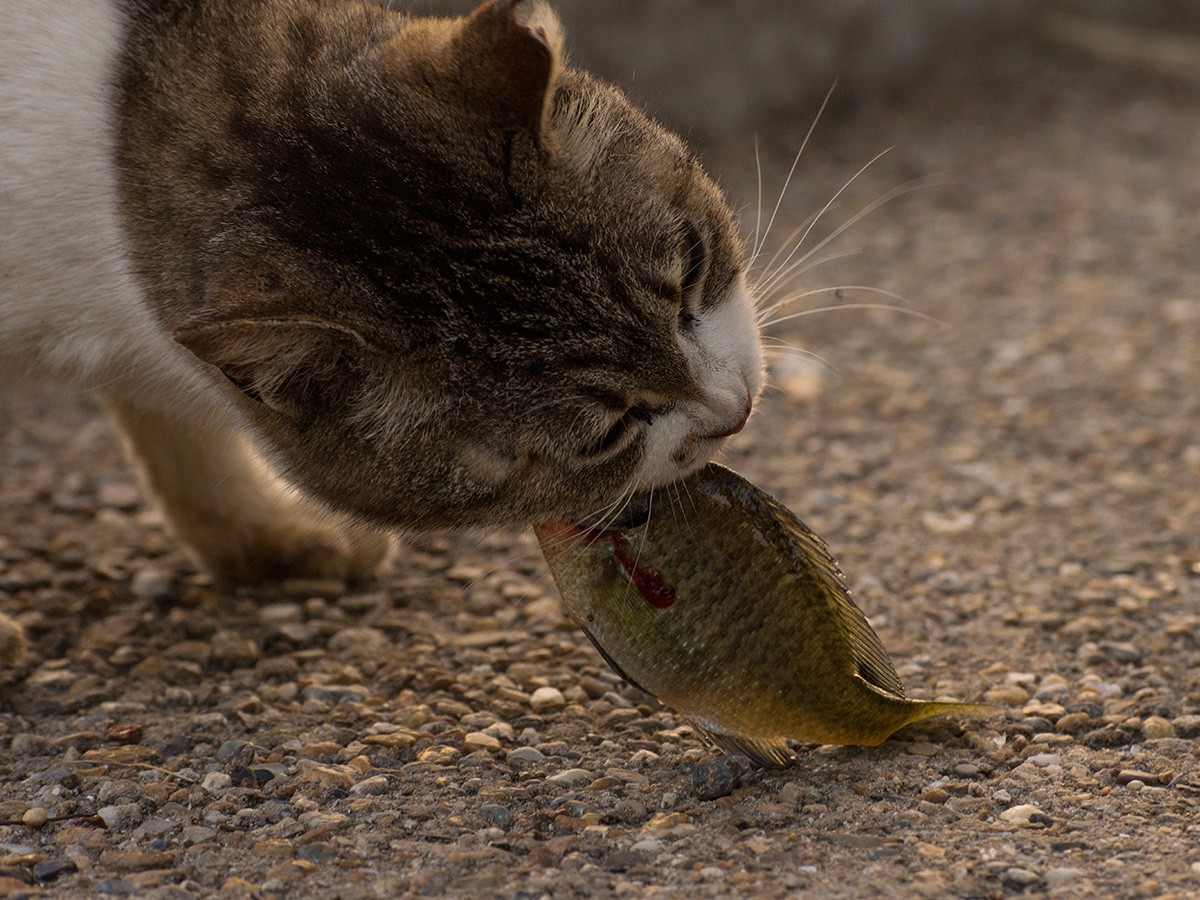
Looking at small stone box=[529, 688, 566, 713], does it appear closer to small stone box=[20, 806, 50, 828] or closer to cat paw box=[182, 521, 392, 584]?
cat paw box=[182, 521, 392, 584]

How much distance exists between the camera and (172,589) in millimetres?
3688

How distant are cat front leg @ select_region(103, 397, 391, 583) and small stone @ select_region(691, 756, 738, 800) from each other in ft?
4.02

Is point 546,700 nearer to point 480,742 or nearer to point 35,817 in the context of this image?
point 480,742

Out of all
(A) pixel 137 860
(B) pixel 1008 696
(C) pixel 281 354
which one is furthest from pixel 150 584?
(B) pixel 1008 696

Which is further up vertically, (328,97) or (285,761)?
(328,97)

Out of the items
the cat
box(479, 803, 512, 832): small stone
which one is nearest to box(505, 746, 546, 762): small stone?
box(479, 803, 512, 832): small stone

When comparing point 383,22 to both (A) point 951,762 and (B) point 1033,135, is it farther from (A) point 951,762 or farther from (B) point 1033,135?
(B) point 1033,135

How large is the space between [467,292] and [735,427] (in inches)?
22.4

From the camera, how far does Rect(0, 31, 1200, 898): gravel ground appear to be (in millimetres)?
2402

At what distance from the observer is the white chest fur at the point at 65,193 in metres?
2.86

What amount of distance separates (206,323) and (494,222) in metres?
0.56

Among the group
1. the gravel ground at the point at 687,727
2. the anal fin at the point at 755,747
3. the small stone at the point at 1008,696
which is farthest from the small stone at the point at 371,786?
the small stone at the point at 1008,696

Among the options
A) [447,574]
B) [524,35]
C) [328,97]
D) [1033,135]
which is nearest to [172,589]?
[447,574]

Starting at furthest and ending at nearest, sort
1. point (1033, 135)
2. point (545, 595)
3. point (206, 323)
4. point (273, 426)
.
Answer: point (1033, 135) < point (545, 595) < point (273, 426) < point (206, 323)
